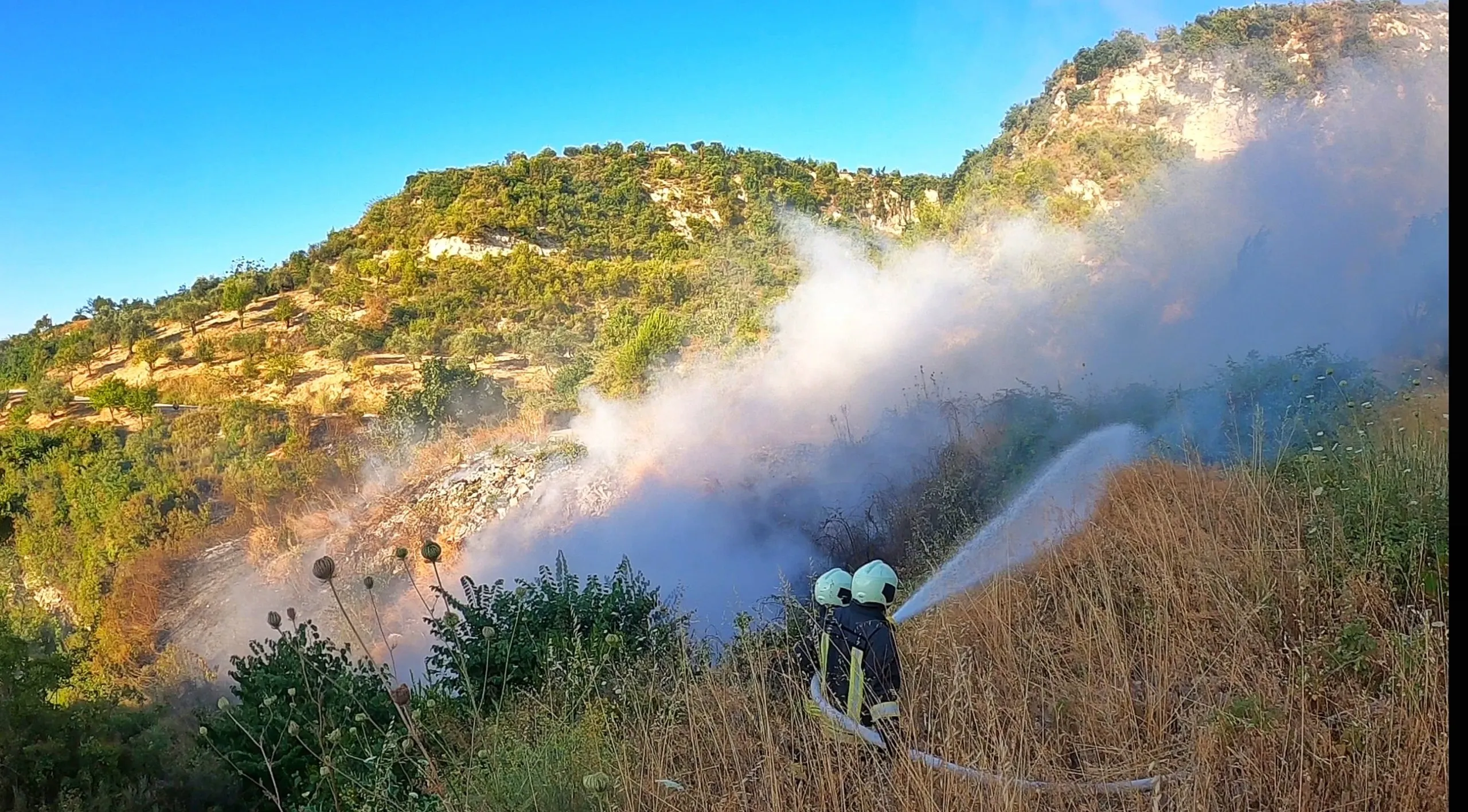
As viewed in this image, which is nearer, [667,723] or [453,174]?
[667,723]

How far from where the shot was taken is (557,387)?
16766 millimetres

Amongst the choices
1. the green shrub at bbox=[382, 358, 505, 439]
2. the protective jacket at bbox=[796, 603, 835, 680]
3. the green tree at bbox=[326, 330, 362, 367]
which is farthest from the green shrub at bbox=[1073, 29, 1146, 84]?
the green tree at bbox=[326, 330, 362, 367]

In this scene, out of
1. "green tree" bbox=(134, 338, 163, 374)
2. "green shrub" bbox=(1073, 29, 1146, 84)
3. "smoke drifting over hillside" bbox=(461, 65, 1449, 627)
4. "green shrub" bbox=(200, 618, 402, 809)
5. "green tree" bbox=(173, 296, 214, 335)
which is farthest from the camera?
"green tree" bbox=(173, 296, 214, 335)

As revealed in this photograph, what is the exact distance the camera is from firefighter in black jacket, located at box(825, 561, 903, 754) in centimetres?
309

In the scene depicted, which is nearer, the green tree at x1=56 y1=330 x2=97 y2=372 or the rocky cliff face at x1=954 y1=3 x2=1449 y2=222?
the rocky cliff face at x1=954 y1=3 x2=1449 y2=222

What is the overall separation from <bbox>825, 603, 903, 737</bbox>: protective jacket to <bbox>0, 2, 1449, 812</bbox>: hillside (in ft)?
0.43

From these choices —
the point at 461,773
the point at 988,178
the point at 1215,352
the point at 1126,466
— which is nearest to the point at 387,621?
the point at 461,773

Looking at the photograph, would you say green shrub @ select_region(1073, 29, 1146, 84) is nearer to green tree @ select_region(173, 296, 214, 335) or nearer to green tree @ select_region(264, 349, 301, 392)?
green tree @ select_region(264, 349, 301, 392)

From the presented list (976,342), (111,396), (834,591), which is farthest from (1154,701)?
(111,396)

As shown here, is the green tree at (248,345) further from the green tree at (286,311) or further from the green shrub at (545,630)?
the green shrub at (545,630)

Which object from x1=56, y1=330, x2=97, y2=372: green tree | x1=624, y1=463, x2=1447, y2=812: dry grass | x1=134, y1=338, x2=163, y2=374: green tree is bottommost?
x1=624, y1=463, x2=1447, y2=812: dry grass

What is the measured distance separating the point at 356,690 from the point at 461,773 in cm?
164

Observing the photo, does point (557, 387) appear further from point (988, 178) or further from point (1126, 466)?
point (1126, 466)

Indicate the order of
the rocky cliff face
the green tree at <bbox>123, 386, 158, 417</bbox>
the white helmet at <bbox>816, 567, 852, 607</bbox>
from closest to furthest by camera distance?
the white helmet at <bbox>816, 567, 852, 607</bbox> → the rocky cliff face → the green tree at <bbox>123, 386, 158, 417</bbox>
